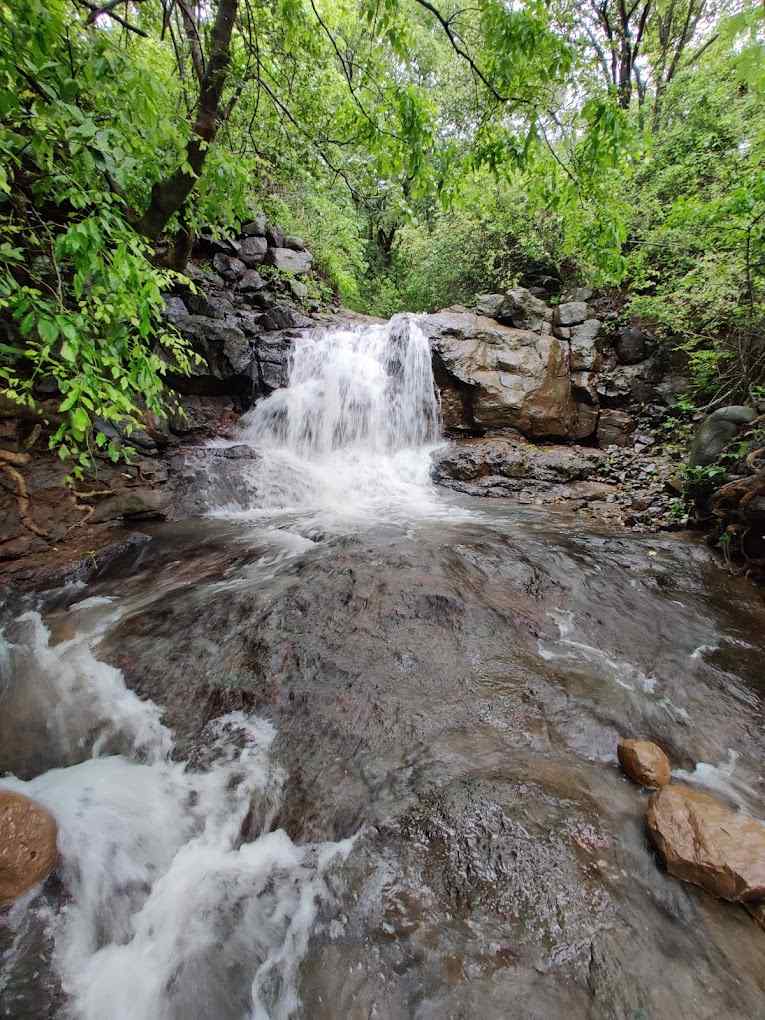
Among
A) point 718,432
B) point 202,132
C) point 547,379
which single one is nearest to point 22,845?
point 202,132

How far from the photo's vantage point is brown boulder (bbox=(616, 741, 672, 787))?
6.53 feet

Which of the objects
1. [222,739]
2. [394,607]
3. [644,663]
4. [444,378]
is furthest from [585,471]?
[222,739]

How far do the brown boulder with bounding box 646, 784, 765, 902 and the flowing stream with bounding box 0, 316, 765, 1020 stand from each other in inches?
Result: 2.6

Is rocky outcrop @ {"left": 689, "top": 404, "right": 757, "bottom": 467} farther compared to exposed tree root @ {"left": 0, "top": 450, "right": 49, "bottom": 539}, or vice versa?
rocky outcrop @ {"left": 689, "top": 404, "right": 757, "bottom": 467}

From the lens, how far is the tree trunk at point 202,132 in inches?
145

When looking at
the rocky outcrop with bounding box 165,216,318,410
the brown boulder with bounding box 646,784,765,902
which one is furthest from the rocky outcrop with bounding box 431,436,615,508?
the brown boulder with bounding box 646,784,765,902

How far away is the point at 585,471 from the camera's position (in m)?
7.57

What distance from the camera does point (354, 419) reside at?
27.9ft

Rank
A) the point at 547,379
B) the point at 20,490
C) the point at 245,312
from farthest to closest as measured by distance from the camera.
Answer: the point at 245,312 < the point at 547,379 < the point at 20,490

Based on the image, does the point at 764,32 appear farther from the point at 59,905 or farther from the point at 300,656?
the point at 59,905

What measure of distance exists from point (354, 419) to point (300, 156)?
13.4ft

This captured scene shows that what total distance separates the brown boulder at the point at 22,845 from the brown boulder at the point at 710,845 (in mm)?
2531

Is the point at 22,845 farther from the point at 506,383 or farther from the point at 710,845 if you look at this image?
the point at 506,383

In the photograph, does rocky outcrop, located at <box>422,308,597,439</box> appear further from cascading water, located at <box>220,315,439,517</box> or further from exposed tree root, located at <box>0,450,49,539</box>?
exposed tree root, located at <box>0,450,49,539</box>
